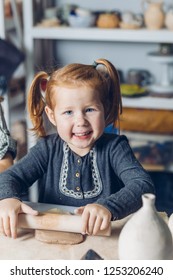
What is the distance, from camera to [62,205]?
1002 mm

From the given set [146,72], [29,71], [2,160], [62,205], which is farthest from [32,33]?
[62,205]

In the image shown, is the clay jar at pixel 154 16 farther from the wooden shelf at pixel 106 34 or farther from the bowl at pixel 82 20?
the bowl at pixel 82 20

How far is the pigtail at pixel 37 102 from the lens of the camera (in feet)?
3.13

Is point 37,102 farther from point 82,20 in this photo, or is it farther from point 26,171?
point 82,20

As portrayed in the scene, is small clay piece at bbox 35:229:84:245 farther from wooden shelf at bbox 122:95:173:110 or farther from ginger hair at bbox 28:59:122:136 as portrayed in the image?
wooden shelf at bbox 122:95:173:110

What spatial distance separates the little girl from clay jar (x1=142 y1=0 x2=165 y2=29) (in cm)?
121

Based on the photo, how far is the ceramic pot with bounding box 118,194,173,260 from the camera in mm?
705

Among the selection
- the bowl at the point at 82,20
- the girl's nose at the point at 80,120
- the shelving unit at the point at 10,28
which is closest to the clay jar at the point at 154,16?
the bowl at the point at 82,20

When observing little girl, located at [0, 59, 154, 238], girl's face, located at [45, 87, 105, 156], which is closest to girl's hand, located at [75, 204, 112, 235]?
little girl, located at [0, 59, 154, 238]

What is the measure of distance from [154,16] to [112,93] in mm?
1239

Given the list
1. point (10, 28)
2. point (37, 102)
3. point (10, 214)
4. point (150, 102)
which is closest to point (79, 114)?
point (37, 102)

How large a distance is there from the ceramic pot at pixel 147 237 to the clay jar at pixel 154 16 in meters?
1.51

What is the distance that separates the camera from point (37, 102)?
972 millimetres

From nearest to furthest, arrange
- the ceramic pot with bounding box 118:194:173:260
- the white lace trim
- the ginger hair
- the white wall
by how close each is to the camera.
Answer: the ceramic pot with bounding box 118:194:173:260
the ginger hair
the white lace trim
the white wall
